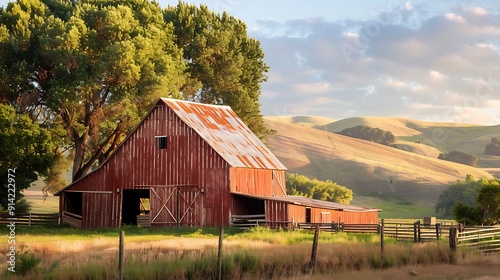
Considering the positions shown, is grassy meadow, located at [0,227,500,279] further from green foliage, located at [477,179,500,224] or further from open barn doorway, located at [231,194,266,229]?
green foliage, located at [477,179,500,224]

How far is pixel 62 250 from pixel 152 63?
91.4 ft

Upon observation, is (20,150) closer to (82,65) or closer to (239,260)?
(82,65)

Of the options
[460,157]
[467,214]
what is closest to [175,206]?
[467,214]

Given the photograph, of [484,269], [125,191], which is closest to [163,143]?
[125,191]

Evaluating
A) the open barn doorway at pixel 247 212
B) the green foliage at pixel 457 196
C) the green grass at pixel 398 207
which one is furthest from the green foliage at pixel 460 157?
the open barn doorway at pixel 247 212

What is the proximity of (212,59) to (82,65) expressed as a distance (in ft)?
54.3

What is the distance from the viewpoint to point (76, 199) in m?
54.0

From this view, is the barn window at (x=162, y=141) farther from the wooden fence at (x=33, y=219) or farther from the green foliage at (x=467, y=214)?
the green foliage at (x=467, y=214)

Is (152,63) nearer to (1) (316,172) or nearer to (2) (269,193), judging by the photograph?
(2) (269,193)

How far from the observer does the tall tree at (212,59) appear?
66.1 metres

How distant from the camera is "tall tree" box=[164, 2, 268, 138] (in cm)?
6606

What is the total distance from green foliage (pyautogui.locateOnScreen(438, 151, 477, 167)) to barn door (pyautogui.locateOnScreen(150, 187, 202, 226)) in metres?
148

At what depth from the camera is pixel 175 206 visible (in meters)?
47.7

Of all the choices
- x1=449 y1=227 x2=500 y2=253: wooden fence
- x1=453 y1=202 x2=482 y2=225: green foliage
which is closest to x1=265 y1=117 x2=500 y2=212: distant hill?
x1=453 y1=202 x2=482 y2=225: green foliage
